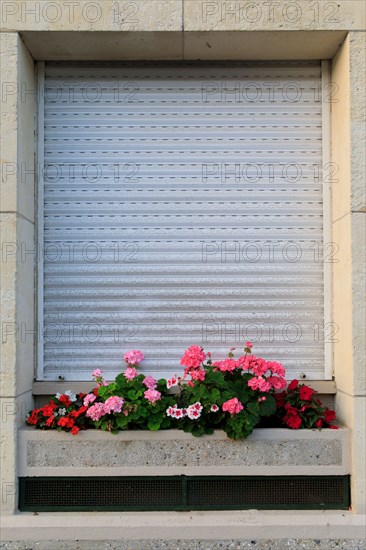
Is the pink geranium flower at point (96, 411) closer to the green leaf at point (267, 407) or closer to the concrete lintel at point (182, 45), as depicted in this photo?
the green leaf at point (267, 407)

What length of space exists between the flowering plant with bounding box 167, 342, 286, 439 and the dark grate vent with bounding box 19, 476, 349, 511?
0.42 meters

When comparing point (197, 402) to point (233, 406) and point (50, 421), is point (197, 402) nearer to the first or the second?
point (233, 406)

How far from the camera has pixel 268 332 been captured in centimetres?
471

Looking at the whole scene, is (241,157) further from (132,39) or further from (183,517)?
(183,517)

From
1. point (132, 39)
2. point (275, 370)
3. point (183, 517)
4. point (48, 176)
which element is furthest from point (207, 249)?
point (183, 517)

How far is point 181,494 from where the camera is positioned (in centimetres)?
421

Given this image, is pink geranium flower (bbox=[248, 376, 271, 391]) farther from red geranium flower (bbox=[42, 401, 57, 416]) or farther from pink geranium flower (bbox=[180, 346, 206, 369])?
red geranium flower (bbox=[42, 401, 57, 416])

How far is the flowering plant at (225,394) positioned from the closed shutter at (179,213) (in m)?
0.38

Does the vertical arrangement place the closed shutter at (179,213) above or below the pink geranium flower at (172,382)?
above

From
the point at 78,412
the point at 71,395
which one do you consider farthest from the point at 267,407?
the point at 71,395

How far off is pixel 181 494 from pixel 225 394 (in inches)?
32.3

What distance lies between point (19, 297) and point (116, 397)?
3.46 feet

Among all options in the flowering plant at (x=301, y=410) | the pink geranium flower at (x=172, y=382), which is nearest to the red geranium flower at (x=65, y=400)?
the pink geranium flower at (x=172, y=382)

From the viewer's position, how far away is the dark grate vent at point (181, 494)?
13.8 feet
